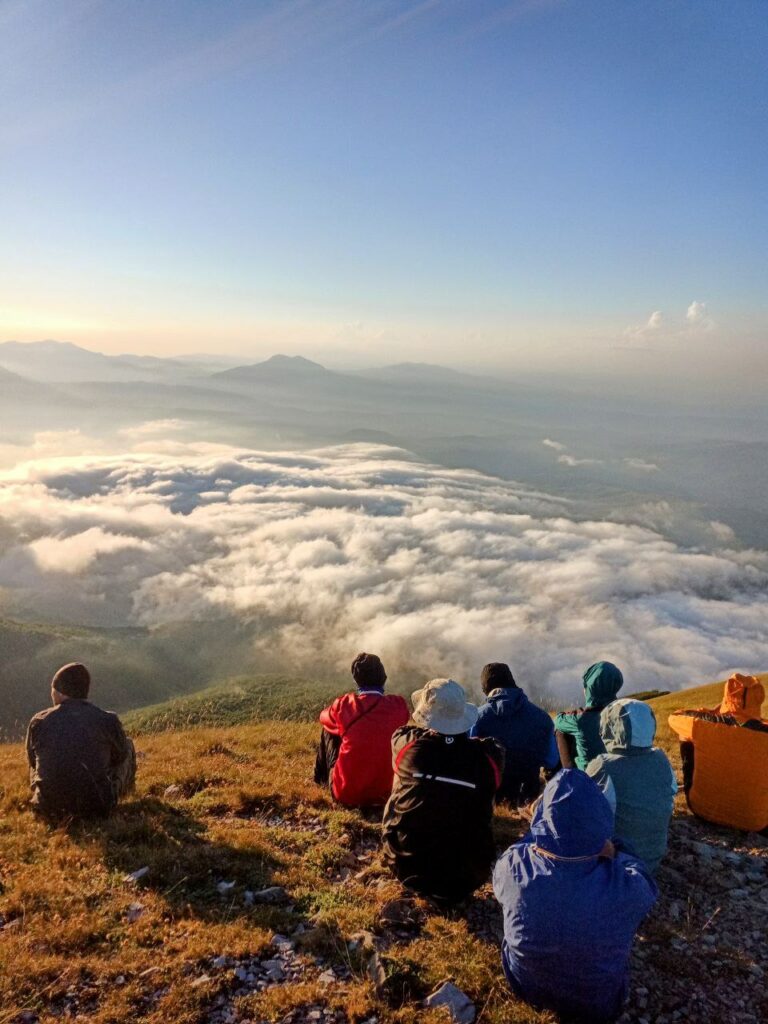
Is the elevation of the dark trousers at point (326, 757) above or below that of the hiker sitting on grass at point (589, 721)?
below

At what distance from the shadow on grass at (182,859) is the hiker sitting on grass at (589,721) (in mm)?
4507

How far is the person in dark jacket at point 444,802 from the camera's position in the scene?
6203 mm

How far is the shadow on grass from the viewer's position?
6504 mm

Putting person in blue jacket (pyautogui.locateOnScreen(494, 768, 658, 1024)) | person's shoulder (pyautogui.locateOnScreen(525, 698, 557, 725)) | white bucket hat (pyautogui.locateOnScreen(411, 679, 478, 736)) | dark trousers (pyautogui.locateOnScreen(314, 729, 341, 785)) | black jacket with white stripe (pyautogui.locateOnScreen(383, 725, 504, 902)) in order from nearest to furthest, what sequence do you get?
person in blue jacket (pyautogui.locateOnScreen(494, 768, 658, 1024)) < black jacket with white stripe (pyautogui.locateOnScreen(383, 725, 504, 902)) < white bucket hat (pyautogui.locateOnScreen(411, 679, 478, 736)) < person's shoulder (pyautogui.locateOnScreen(525, 698, 557, 725)) < dark trousers (pyautogui.locateOnScreen(314, 729, 341, 785))

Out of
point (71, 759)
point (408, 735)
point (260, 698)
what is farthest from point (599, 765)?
point (260, 698)

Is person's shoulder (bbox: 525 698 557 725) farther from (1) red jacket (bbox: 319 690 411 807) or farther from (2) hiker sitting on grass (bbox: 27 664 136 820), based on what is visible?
(2) hiker sitting on grass (bbox: 27 664 136 820)

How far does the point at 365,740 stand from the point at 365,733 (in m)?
0.11

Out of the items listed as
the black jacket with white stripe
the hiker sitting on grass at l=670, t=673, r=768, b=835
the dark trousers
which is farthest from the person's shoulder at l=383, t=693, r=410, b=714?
the hiker sitting on grass at l=670, t=673, r=768, b=835

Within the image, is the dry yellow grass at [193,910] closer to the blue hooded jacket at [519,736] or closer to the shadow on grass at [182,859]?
the shadow on grass at [182,859]

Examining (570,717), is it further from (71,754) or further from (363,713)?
(71,754)

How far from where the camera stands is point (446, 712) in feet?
21.0

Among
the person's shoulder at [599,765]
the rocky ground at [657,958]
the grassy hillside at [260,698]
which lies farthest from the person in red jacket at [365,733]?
the grassy hillside at [260,698]

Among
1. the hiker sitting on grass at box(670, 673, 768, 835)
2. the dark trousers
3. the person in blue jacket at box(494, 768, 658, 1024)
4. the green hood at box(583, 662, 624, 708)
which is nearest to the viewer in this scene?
the person in blue jacket at box(494, 768, 658, 1024)

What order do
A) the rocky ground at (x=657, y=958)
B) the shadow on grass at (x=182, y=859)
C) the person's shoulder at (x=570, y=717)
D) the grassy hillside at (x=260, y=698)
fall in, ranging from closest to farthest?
the rocky ground at (x=657, y=958) → the shadow on grass at (x=182, y=859) → the person's shoulder at (x=570, y=717) → the grassy hillside at (x=260, y=698)
